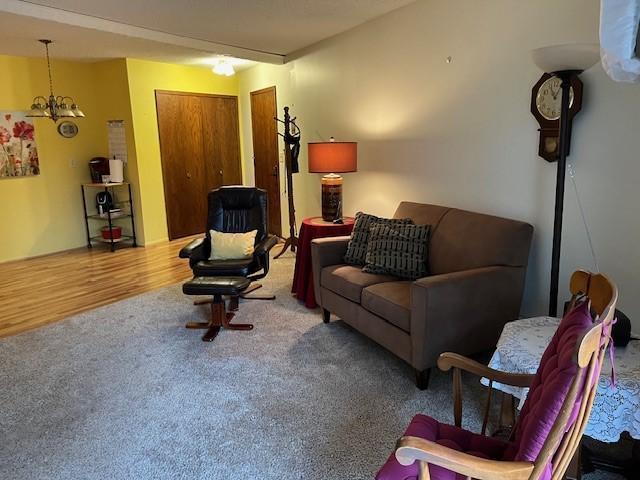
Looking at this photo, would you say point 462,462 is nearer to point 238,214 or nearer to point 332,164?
point 332,164

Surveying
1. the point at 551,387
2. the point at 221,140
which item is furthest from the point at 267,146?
the point at 551,387

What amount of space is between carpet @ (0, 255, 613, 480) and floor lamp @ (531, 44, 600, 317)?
88 centimetres

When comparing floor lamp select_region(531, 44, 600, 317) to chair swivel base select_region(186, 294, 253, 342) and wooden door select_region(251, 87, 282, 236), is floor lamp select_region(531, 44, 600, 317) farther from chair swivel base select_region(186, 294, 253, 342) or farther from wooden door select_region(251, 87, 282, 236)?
wooden door select_region(251, 87, 282, 236)

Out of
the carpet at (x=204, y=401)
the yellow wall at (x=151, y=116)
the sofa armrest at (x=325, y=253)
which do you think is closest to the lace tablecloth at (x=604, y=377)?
the carpet at (x=204, y=401)

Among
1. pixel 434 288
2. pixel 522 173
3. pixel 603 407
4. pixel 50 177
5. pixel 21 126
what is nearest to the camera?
pixel 603 407

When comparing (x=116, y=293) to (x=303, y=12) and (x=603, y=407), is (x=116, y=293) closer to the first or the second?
(x=303, y=12)

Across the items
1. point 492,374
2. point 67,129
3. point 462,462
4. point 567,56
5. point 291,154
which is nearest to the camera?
point 462,462

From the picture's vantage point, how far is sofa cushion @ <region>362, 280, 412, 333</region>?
2.47 m

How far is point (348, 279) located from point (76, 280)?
130 inches

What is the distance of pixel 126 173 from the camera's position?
602cm

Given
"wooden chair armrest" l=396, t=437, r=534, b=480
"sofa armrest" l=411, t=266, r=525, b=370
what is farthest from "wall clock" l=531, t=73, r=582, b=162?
"wooden chair armrest" l=396, t=437, r=534, b=480

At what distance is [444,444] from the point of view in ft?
4.46

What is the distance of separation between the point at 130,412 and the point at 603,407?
7.10 ft

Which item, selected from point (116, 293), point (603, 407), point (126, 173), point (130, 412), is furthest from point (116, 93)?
point (603, 407)
